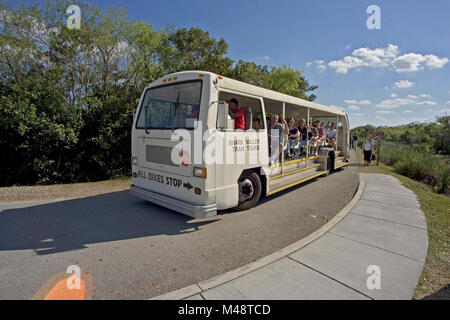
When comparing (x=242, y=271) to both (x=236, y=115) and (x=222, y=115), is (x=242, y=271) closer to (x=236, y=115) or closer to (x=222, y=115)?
(x=222, y=115)

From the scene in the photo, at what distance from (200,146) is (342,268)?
8.97ft

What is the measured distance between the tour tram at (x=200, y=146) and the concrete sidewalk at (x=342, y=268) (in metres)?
1.42

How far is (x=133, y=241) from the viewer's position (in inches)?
149

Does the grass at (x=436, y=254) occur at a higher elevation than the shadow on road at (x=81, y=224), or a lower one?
lower

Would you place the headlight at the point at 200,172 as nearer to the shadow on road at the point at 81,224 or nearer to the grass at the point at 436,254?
the shadow on road at the point at 81,224

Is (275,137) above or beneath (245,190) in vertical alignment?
above

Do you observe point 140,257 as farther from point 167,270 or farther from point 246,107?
point 246,107

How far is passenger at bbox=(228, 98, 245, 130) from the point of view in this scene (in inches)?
190

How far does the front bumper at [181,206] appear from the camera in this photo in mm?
3893

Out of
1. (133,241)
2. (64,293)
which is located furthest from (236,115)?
(64,293)

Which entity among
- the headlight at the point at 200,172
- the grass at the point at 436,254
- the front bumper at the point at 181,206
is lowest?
the grass at the point at 436,254

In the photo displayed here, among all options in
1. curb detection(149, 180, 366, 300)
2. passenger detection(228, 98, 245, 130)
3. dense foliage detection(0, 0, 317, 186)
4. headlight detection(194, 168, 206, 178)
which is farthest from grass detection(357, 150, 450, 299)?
dense foliage detection(0, 0, 317, 186)

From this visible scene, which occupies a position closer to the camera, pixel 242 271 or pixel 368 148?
pixel 242 271

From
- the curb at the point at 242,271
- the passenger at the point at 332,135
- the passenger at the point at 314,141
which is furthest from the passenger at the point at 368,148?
the curb at the point at 242,271
